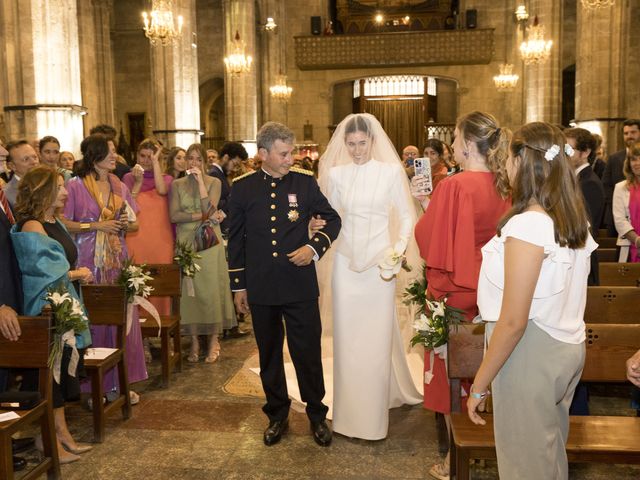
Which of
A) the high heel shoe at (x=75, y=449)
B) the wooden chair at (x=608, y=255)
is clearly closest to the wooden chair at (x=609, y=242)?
the wooden chair at (x=608, y=255)

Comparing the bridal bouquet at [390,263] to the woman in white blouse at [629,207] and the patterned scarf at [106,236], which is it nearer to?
the patterned scarf at [106,236]

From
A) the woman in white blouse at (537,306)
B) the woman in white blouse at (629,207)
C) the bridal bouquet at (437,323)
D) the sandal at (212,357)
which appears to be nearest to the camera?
the woman in white blouse at (537,306)

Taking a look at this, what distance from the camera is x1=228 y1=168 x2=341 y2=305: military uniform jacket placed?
423 centimetres

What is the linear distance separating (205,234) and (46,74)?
4424mm

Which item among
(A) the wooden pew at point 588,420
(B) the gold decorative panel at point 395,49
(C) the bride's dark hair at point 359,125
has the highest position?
(B) the gold decorative panel at point 395,49

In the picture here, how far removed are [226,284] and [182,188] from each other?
3.77 feet

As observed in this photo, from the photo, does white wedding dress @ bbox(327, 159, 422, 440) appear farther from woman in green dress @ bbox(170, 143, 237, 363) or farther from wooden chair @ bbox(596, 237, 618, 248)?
wooden chair @ bbox(596, 237, 618, 248)

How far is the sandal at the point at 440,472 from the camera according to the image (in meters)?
3.83

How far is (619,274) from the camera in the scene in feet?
18.0

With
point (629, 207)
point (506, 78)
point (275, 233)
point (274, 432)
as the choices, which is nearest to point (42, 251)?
point (275, 233)

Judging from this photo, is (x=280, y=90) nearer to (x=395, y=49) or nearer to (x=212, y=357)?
(x=395, y=49)

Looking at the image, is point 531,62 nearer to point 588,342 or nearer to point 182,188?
point 182,188

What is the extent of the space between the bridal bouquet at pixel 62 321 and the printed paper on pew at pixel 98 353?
2.00ft

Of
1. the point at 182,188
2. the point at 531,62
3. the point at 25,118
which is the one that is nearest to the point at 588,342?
the point at 182,188
